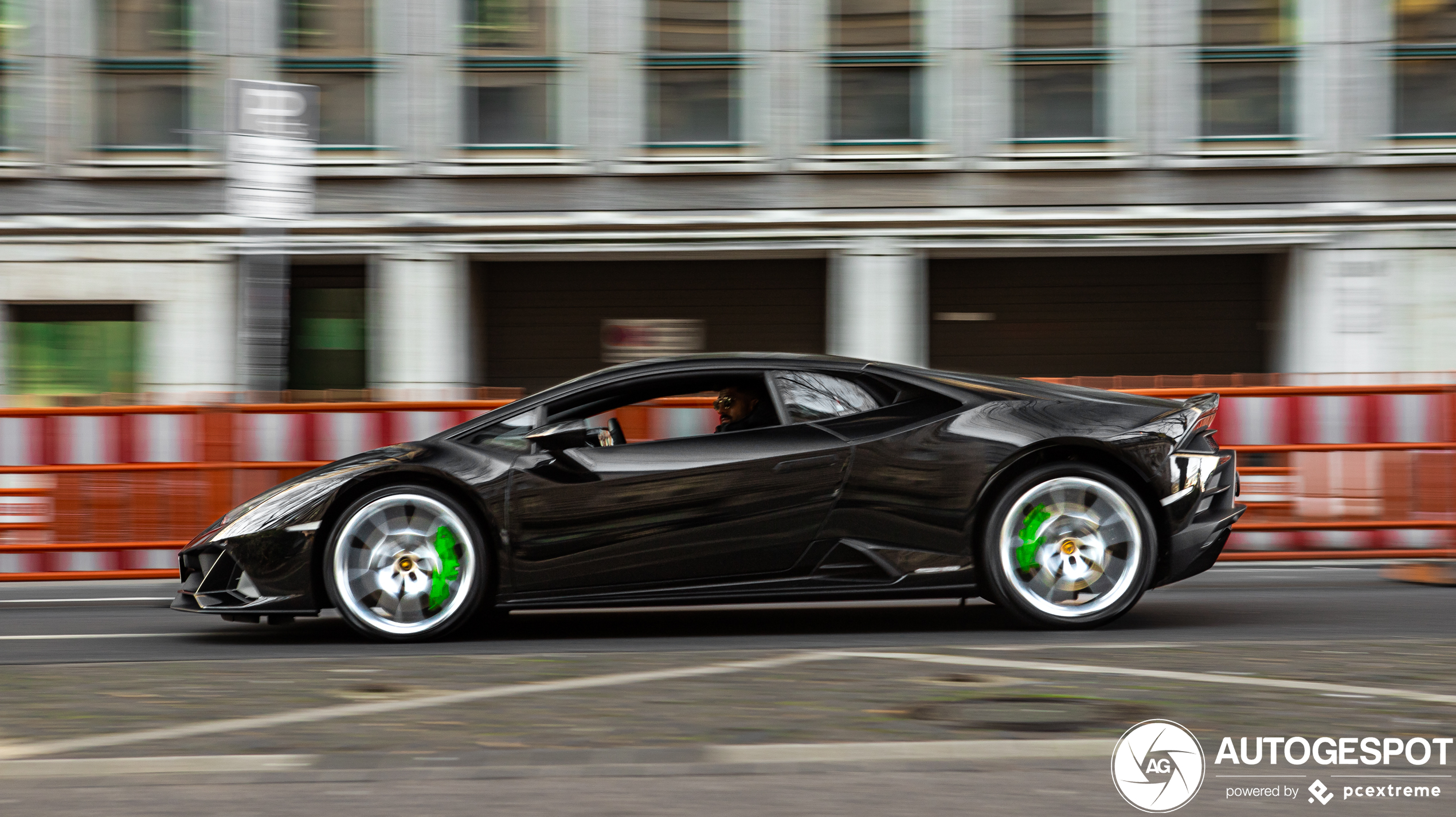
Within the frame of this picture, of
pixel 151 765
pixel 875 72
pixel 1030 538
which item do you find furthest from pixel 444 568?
pixel 875 72

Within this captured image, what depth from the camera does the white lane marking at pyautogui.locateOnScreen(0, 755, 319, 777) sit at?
391 centimetres

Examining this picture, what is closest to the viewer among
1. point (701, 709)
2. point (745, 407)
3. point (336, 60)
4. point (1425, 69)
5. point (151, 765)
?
point (151, 765)

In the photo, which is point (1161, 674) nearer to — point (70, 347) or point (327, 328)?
point (327, 328)

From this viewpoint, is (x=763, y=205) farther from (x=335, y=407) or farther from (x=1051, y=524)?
(x=1051, y=524)

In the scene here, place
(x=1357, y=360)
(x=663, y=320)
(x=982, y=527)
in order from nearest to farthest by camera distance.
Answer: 1. (x=982, y=527)
2. (x=1357, y=360)
3. (x=663, y=320)

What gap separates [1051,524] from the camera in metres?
6.20

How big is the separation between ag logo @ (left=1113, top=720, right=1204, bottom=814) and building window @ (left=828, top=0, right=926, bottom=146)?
1110 cm

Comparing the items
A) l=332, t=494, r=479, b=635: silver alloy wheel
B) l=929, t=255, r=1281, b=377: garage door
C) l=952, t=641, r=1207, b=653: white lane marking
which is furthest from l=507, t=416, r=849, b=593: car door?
l=929, t=255, r=1281, b=377: garage door


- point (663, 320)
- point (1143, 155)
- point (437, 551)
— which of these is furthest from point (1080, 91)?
point (437, 551)

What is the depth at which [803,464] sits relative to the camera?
6070 millimetres

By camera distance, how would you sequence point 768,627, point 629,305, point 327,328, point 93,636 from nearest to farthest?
point 768,627, point 93,636, point 327,328, point 629,305

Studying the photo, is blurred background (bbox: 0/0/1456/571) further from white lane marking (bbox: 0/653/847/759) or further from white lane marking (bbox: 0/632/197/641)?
white lane marking (bbox: 0/653/847/759)

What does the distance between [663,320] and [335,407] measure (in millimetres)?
6788

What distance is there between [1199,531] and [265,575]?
3.93m
